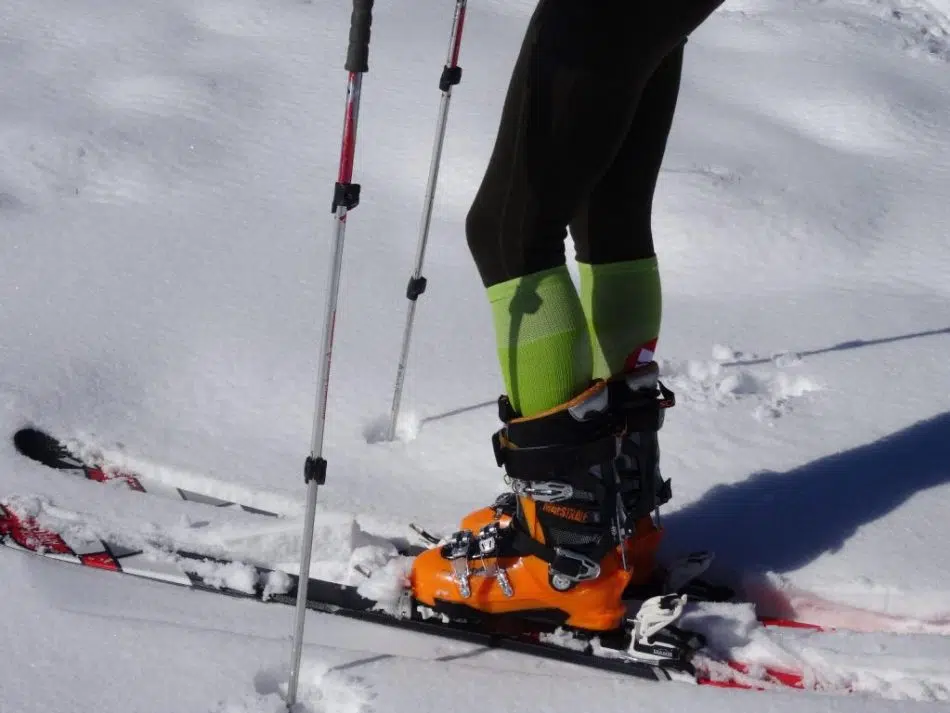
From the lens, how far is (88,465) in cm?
240

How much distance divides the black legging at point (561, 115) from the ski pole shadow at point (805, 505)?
886mm

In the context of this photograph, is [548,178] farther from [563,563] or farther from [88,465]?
[88,465]

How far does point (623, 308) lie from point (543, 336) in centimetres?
31

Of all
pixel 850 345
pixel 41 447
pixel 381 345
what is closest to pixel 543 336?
pixel 381 345

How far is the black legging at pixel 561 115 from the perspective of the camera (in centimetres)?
150

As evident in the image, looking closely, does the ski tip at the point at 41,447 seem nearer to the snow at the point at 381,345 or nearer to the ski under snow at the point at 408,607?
the snow at the point at 381,345

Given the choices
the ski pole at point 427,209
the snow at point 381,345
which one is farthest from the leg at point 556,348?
the ski pole at point 427,209

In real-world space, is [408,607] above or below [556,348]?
below

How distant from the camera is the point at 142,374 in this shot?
2.64m

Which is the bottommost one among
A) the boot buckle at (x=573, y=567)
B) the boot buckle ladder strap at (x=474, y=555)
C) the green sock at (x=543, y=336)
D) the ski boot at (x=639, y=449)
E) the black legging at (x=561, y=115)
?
the boot buckle ladder strap at (x=474, y=555)

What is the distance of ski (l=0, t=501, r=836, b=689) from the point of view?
187cm

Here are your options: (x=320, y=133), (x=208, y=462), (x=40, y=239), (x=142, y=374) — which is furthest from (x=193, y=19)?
(x=208, y=462)

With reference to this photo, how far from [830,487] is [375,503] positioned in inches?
44.2

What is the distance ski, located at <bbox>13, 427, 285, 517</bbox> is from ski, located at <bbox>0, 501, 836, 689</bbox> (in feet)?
0.80
